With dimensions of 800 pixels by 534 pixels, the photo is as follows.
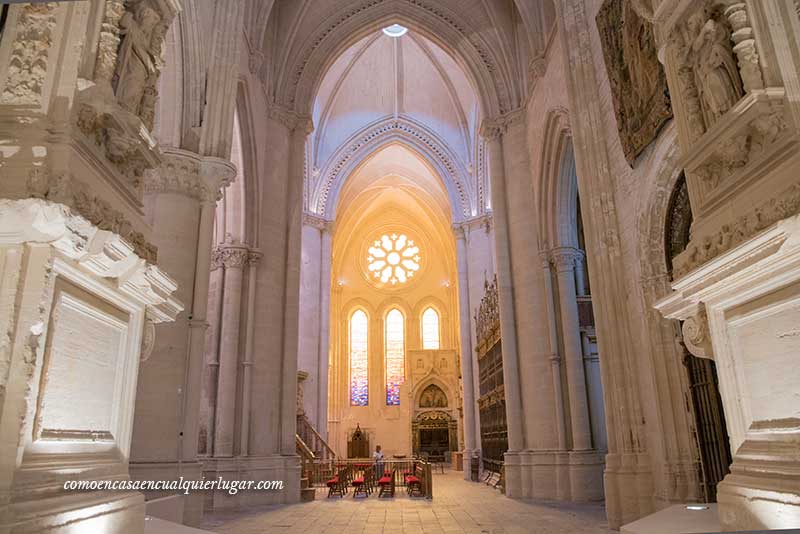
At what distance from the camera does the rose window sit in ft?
112

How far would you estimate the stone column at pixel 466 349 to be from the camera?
18625 mm

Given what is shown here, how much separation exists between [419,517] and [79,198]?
7.54 m

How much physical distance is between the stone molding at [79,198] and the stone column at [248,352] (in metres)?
8.88

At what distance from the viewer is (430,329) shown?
110 feet

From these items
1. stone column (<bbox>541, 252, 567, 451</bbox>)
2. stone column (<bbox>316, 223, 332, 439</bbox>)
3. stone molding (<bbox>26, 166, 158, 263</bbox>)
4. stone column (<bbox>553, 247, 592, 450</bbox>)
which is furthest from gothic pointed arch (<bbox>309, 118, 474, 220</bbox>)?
stone molding (<bbox>26, 166, 158, 263</bbox>)

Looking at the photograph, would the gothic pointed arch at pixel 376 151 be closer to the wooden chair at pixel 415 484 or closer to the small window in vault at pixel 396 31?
the small window in vault at pixel 396 31

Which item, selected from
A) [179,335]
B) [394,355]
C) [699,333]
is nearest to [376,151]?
[394,355]

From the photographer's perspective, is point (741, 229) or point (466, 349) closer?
point (741, 229)

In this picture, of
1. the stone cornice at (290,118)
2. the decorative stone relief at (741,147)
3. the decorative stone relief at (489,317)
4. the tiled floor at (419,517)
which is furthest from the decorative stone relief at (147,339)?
the decorative stone relief at (489,317)

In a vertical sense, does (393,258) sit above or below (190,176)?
above

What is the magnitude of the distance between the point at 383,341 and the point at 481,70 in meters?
20.7

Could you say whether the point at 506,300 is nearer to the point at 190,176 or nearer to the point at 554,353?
the point at 554,353

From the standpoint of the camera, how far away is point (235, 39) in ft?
32.1

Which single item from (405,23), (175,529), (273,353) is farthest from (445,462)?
(175,529)
